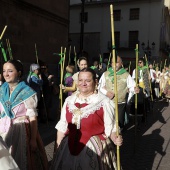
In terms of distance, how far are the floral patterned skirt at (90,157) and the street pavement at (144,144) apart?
72.4 inches

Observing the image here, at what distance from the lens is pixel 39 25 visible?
549 inches

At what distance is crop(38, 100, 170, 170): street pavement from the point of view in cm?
487

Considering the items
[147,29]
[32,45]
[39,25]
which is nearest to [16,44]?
[32,45]

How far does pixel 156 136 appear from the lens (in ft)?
22.1

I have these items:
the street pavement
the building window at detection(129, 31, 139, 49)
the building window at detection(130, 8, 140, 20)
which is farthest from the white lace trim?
the building window at detection(130, 8, 140, 20)

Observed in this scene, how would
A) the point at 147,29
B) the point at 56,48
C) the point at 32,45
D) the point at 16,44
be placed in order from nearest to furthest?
the point at 16,44 < the point at 32,45 < the point at 56,48 < the point at 147,29

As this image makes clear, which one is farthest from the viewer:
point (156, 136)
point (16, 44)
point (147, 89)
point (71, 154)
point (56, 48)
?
point (56, 48)

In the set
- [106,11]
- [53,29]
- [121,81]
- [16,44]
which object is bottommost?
[121,81]

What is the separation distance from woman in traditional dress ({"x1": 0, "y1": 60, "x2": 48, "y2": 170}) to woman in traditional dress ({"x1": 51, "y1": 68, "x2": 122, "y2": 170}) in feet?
1.55

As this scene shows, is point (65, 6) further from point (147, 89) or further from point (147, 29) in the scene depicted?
point (147, 29)

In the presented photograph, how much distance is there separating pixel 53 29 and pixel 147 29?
2158 cm

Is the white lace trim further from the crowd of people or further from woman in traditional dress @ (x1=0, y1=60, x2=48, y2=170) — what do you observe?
woman in traditional dress @ (x1=0, y1=60, x2=48, y2=170)

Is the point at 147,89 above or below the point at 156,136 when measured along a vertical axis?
above

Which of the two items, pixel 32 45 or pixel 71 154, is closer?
pixel 71 154
